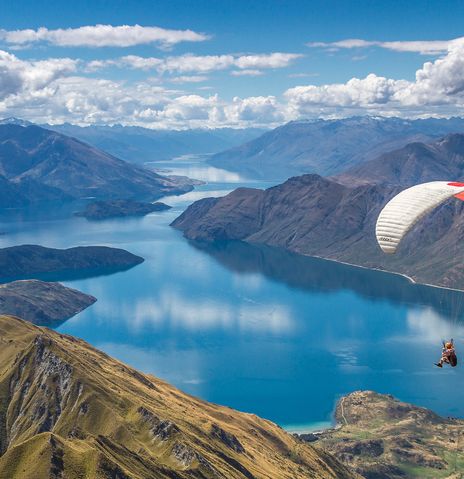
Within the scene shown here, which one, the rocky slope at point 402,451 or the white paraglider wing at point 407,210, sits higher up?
the white paraglider wing at point 407,210

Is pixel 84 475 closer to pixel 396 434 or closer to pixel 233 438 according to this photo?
pixel 233 438

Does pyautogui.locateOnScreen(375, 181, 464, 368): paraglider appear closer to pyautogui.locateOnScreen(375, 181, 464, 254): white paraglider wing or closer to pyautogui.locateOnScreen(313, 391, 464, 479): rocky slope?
pyautogui.locateOnScreen(375, 181, 464, 254): white paraglider wing

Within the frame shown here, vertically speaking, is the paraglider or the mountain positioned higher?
the paraglider

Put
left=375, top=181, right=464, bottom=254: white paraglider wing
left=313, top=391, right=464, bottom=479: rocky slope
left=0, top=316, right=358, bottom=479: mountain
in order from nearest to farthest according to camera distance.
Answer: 1. left=375, top=181, right=464, bottom=254: white paraglider wing
2. left=0, top=316, right=358, bottom=479: mountain
3. left=313, top=391, right=464, bottom=479: rocky slope

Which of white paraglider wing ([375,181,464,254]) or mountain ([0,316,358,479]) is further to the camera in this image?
mountain ([0,316,358,479])

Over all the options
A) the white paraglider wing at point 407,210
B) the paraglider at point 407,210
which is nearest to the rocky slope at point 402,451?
the paraglider at point 407,210

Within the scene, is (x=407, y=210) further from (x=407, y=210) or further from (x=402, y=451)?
(x=402, y=451)

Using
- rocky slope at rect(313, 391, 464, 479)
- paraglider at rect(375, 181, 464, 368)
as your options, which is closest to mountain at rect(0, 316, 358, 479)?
rocky slope at rect(313, 391, 464, 479)

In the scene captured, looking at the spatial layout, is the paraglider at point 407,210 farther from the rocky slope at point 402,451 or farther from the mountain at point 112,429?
the rocky slope at point 402,451
